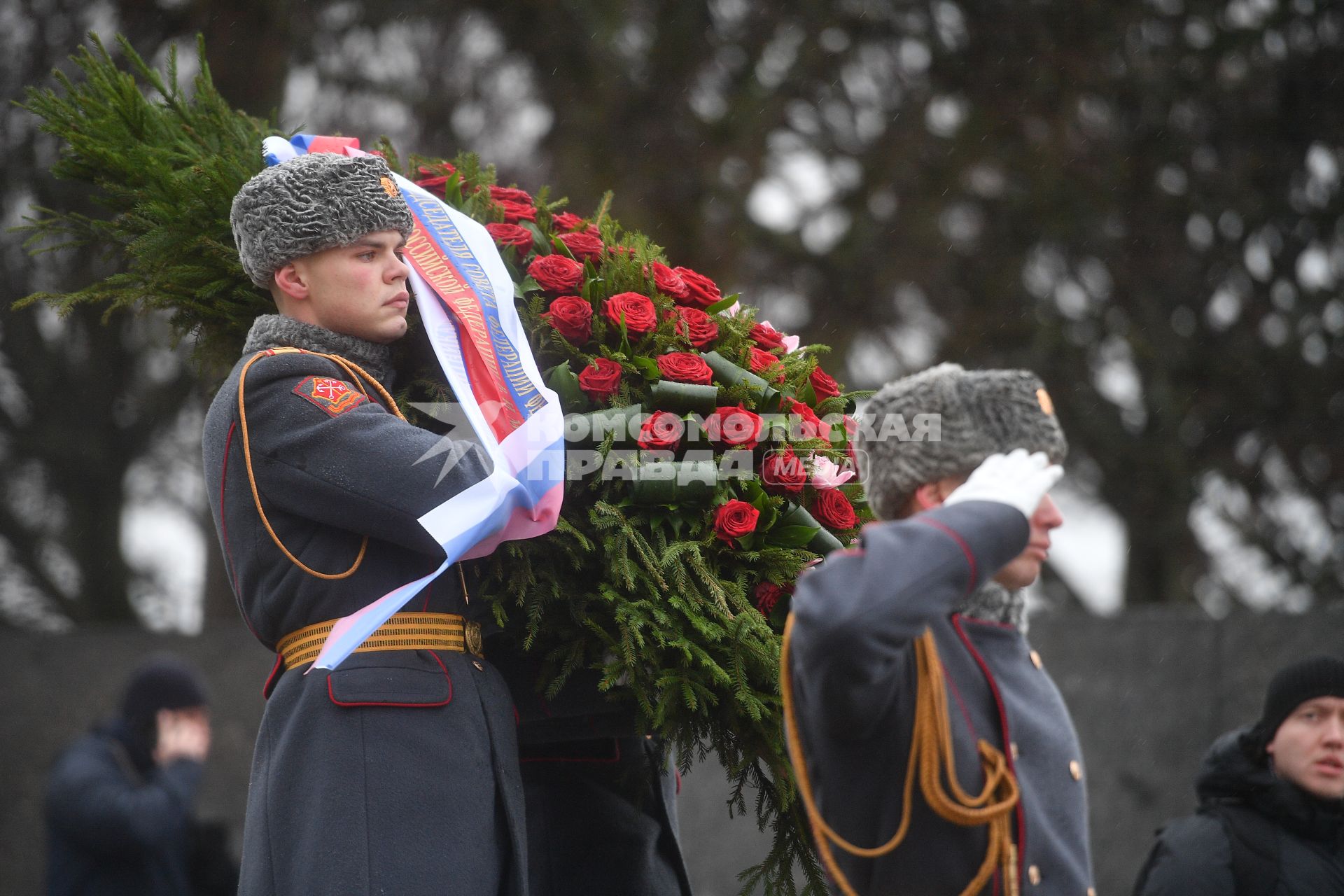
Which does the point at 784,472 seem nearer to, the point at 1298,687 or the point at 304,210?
the point at 304,210

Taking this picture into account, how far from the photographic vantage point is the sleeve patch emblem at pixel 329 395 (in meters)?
2.89

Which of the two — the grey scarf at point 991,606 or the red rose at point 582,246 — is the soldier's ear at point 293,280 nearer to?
the red rose at point 582,246

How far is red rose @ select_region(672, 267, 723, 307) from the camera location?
139 inches

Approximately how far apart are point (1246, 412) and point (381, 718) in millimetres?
7562

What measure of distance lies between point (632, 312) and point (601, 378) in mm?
192

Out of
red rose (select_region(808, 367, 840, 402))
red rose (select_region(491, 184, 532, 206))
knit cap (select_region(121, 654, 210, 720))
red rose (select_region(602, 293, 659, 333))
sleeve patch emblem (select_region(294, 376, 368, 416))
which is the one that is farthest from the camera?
knit cap (select_region(121, 654, 210, 720))

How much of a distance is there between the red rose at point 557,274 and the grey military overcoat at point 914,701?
1.32 meters

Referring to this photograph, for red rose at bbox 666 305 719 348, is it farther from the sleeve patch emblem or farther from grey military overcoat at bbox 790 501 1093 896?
grey military overcoat at bbox 790 501 1093 896

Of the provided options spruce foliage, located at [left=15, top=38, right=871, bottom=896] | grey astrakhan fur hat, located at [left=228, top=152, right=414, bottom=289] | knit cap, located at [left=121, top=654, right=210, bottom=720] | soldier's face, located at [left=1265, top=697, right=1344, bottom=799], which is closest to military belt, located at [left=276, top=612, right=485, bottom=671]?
spruce foliage, located at [left=15, top=38, right=871, bottom=896]

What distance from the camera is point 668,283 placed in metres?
3.44

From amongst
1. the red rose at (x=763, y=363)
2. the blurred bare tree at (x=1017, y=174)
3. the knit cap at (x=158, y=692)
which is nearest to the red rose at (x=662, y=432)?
the red rose at (x=763, y=363)

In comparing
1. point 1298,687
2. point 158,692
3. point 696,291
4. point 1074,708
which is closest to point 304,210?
point 696,291

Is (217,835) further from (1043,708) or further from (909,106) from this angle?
(909,106)

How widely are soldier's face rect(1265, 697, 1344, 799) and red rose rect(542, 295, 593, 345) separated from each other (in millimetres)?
2322
